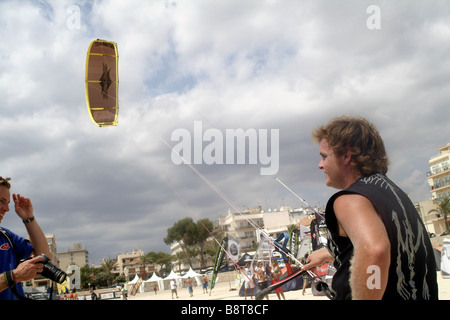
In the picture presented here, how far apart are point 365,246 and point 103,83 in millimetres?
8443

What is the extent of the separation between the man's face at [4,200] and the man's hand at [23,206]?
111 millimetres

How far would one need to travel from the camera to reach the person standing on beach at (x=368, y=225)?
4.05ft

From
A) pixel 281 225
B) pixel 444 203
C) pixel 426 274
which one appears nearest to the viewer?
pixel 426 274

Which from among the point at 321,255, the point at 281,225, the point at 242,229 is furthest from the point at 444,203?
the point at 321,255

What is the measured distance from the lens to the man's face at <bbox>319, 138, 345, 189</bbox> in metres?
1.58

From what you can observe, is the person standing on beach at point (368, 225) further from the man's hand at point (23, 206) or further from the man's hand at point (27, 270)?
the man's hand at point (23, 206)

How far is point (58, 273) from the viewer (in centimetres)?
198

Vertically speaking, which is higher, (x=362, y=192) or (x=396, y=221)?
(x=362, y=192)

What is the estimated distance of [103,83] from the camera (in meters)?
8.70

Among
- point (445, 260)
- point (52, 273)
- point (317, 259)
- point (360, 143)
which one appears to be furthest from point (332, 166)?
point (445, 260)

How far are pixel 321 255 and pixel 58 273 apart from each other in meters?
1.39

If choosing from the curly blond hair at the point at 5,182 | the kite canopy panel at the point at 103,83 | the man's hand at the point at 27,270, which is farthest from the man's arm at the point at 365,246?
the kite canopy panel at the point at 103,83
